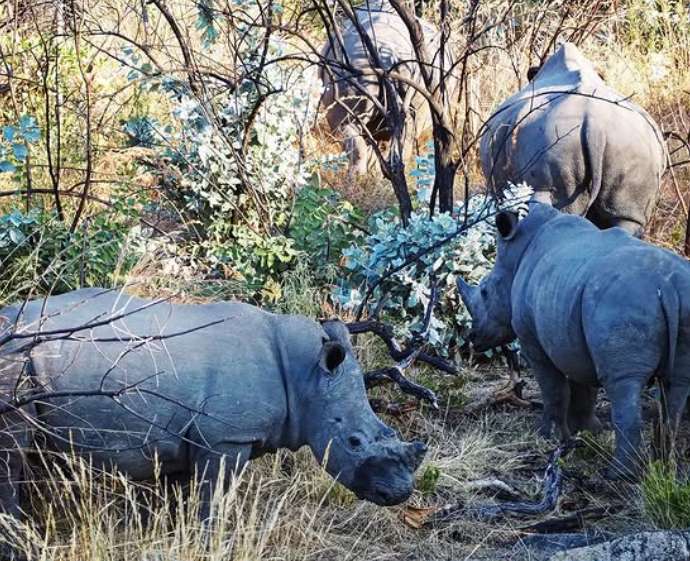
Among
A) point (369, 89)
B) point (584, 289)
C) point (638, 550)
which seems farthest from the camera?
point (369, 89)

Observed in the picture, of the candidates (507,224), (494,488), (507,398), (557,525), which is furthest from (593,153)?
(557,525)

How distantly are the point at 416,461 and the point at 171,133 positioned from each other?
4306 millimetres

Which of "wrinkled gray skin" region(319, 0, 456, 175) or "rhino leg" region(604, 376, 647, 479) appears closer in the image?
"rhino leg" region(604, 376, 647, 479)

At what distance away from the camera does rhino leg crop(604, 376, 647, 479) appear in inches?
226

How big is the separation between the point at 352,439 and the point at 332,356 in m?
0.35

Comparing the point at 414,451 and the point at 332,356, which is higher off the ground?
the point at 332,356

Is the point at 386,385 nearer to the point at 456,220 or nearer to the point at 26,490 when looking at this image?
the point at 456,220

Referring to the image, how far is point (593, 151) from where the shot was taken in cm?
802

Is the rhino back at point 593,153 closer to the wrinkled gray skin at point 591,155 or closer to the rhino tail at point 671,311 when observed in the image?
the wrinkled gray skin at point 591,155

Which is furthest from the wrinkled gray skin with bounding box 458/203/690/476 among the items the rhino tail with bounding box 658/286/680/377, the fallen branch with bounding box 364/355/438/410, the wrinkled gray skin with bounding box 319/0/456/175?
the wrinkled gray skin with bounding box 319/0/456/175

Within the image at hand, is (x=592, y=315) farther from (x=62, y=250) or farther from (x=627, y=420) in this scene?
→ (x=62, y=250)

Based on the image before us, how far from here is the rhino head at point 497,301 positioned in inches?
279

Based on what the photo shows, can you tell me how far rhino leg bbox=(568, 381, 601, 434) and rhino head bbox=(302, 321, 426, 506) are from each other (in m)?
2.05

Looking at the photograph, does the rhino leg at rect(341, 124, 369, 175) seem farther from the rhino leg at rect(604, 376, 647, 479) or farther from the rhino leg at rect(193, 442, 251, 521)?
the rhino leg at rect(193, 442, 251, 521)
